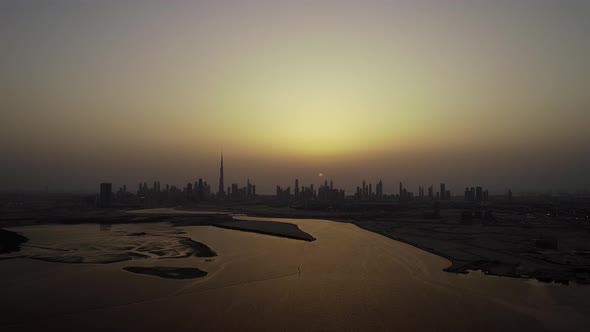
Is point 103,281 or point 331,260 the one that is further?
point 331,260

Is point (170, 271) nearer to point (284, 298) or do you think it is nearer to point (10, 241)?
point (284, 298)

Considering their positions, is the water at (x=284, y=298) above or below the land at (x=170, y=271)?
below

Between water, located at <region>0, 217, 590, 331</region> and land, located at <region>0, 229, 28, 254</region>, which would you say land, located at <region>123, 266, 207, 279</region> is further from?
land, located at <region>0, 229, 28, 254</region>

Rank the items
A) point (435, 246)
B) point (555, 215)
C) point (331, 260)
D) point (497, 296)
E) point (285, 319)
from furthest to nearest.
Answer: point (555, 215) < point (435, 246) < point (331, 260) < point (497, 296) < point (285, 319)

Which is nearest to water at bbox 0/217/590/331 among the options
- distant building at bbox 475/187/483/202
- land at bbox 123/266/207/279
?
land at bbox 123/266/207/279

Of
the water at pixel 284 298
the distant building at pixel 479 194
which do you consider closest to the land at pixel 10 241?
the water at pixel 284 298

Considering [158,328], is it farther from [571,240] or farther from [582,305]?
[571,240]

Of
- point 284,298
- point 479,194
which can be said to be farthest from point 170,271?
point 479,194

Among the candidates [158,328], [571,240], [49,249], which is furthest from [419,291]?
[49,249]

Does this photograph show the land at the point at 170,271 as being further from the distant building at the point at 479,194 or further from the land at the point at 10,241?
the distant building at the point at 479,194
